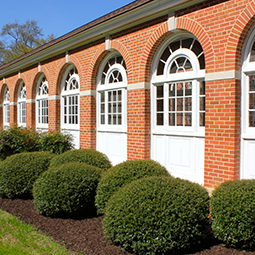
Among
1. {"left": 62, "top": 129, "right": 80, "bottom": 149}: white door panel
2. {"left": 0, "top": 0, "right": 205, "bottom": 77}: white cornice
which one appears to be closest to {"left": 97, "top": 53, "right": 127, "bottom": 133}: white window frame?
{"left": 0, "top": 0, "right": 205, "bottom": 77}: white cornice

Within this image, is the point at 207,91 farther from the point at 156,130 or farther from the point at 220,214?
the point at 220,214

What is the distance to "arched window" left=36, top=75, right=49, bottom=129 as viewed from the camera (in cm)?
1377

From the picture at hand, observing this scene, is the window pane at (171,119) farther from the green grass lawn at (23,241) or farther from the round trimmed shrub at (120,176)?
the green grass lawn at (23,241)

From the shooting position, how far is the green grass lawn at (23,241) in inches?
155

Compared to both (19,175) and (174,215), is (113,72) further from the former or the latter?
(174,215)

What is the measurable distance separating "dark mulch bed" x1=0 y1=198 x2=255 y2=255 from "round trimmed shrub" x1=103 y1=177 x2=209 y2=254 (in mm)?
165

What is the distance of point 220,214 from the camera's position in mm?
3830

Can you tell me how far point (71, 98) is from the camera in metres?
11.7

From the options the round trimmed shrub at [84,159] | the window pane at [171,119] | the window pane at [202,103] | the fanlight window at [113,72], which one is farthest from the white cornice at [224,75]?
the fanlight window at [113,72]

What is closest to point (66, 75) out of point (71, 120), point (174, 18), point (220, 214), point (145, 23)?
point (71, 120)

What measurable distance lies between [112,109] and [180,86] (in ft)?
9.95

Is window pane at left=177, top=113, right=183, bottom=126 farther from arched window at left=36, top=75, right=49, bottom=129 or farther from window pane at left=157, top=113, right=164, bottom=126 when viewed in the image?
arched window at left=36, top=75, right=49, bottom=129

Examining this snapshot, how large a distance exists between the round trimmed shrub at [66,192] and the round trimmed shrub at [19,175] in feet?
3.37

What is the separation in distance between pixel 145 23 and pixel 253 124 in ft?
13.2
